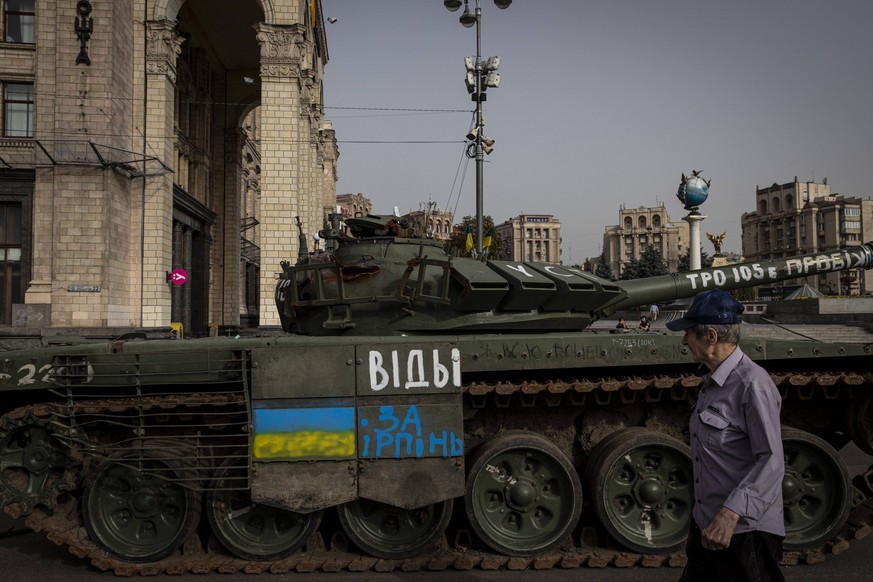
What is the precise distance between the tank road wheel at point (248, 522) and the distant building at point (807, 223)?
86.6m

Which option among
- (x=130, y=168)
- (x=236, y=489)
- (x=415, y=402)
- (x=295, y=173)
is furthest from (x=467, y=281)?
(x=130, y=168)

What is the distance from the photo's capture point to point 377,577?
17.3 feet

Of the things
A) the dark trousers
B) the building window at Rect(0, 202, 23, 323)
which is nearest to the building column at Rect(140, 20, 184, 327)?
the building window at Rect(0, 202, 23, 323)

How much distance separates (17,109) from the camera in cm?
2078

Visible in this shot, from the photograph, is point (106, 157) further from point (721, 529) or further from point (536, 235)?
point (536, 235)

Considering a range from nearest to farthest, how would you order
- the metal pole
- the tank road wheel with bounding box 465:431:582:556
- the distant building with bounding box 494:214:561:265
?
the tank road wheel with bounding box 465:431:582:556 → the metal pole → the distant building with bounding box 494:214:561:265

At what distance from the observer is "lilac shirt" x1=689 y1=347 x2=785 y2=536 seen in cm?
276

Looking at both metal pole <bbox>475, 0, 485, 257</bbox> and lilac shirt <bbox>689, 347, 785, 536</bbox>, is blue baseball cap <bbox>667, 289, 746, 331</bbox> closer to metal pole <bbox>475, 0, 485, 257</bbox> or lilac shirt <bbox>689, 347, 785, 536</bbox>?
lilac shirt <bbox>689, 347, 785, 536</bbox>

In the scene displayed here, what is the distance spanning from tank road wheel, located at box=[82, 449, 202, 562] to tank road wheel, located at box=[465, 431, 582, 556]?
246 centimetres

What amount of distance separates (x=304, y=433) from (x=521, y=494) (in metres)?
1.94

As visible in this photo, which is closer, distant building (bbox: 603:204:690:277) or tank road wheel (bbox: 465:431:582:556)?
tank road wheel (bbox: 465:431:582:556)

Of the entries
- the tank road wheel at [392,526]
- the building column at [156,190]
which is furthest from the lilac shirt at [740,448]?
the building column at [156,190]

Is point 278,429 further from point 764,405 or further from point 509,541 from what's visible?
point 764,405

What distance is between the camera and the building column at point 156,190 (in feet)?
71.0
